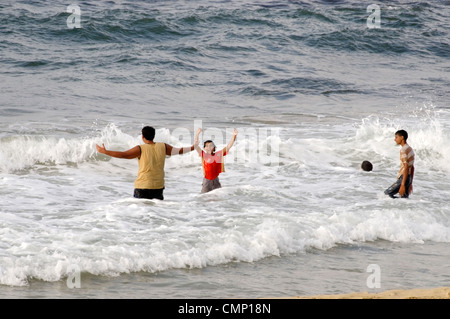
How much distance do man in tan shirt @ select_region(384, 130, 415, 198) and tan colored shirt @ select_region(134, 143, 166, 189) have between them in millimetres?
3706

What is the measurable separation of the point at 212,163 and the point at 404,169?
305 cm

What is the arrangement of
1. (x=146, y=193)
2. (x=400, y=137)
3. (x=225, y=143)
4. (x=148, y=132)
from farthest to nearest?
1. (x=225, y=143)
2. (x=400, y=137)
3. (x=146, y=193)
4. (x=148, y=132)

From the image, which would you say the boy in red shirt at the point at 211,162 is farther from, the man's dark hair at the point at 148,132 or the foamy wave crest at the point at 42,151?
the foamy wave crest at the point at 42,151

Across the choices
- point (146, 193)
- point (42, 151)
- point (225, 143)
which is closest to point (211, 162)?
point (146, 193)

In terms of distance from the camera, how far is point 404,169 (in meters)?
10.3

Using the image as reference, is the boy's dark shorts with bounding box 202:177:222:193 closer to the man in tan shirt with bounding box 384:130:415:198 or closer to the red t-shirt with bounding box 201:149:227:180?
the red t-shirt with bounding box 201:149:227:180

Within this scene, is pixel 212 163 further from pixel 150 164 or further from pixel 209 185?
pixel 150 164

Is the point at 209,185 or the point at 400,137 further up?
the point at 400,137

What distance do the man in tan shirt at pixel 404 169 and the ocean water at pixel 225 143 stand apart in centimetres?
23

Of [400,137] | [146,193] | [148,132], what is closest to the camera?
[148,132]

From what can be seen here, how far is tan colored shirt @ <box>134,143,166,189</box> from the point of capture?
29.8 ft

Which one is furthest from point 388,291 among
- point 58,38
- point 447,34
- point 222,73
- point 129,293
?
point 447,34

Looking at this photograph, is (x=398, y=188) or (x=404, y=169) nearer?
(x=404, y=169)

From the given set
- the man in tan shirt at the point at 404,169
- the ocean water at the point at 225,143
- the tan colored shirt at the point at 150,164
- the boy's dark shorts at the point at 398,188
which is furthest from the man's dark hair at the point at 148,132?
the boy's dark shorts at the point at 398,188
